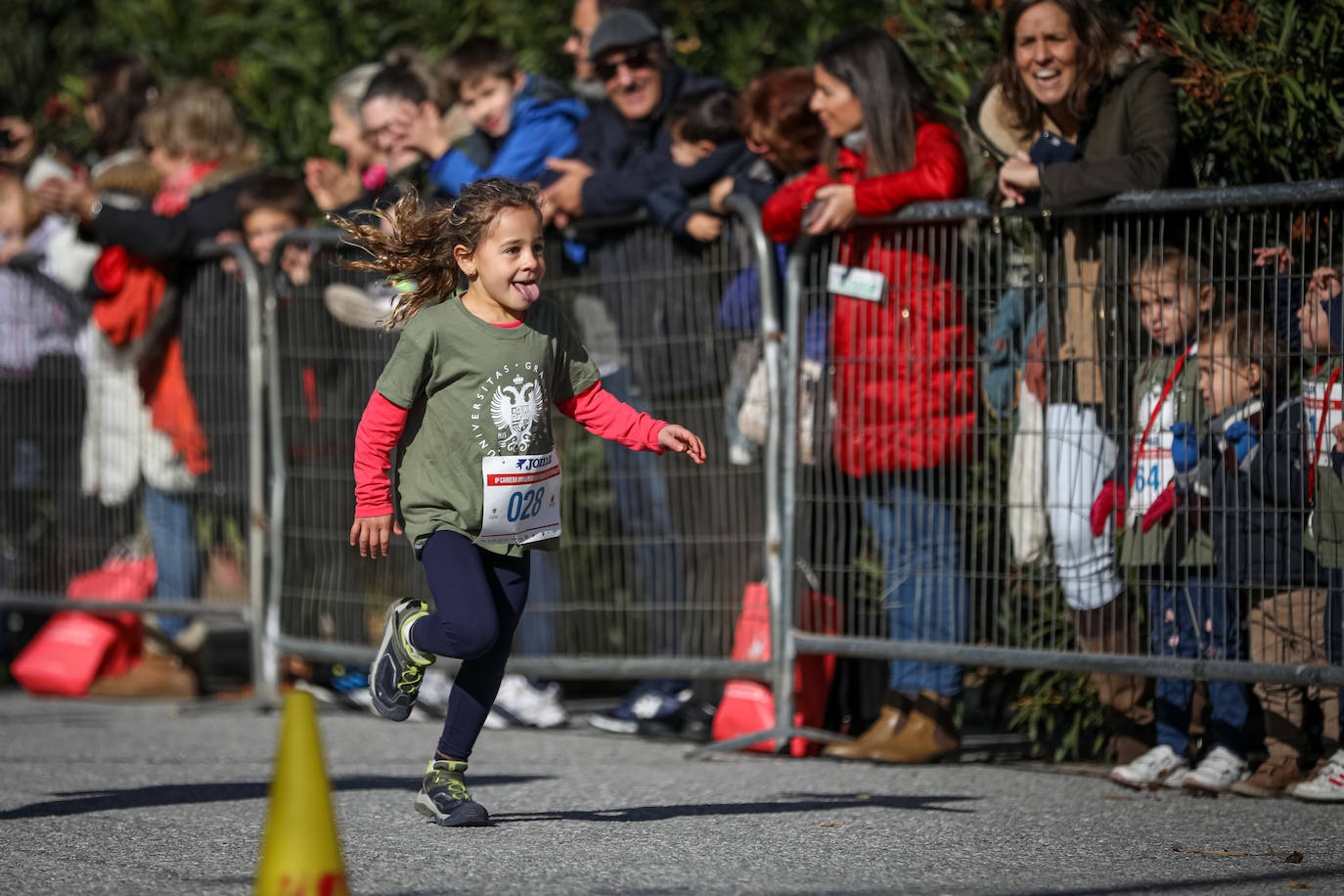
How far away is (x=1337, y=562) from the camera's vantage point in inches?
212

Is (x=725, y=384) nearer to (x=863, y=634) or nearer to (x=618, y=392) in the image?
(x=618, y=392)

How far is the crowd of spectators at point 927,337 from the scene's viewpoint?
5539 millimetres

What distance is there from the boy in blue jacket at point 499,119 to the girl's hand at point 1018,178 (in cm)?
239

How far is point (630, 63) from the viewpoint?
7.46 m

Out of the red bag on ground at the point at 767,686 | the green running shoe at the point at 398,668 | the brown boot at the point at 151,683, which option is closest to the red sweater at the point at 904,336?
the red bag on ground at the point at 767,686

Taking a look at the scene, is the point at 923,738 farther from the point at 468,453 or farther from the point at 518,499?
the point at 468,453

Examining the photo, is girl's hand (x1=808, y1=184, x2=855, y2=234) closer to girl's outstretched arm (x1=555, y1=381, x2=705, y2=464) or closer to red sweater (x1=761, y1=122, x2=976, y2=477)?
red sweater (x1=761, y1=122, x2=976, y2=477)

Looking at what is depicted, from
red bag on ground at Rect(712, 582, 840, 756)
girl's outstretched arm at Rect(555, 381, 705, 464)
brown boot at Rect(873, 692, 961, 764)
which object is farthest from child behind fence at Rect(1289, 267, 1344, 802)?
girl's outstretched arm at Rect(555, 381, 705, 464)

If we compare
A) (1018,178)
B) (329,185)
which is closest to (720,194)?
(1018,178)

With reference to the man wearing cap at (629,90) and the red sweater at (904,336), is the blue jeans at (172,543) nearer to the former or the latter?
the man wearing cap at (629,90)

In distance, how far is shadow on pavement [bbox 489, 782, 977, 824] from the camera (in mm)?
5055

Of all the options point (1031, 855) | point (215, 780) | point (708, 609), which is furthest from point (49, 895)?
point (708, 609)

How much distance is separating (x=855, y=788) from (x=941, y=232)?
198 centimetres

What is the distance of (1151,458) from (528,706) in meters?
2.90
